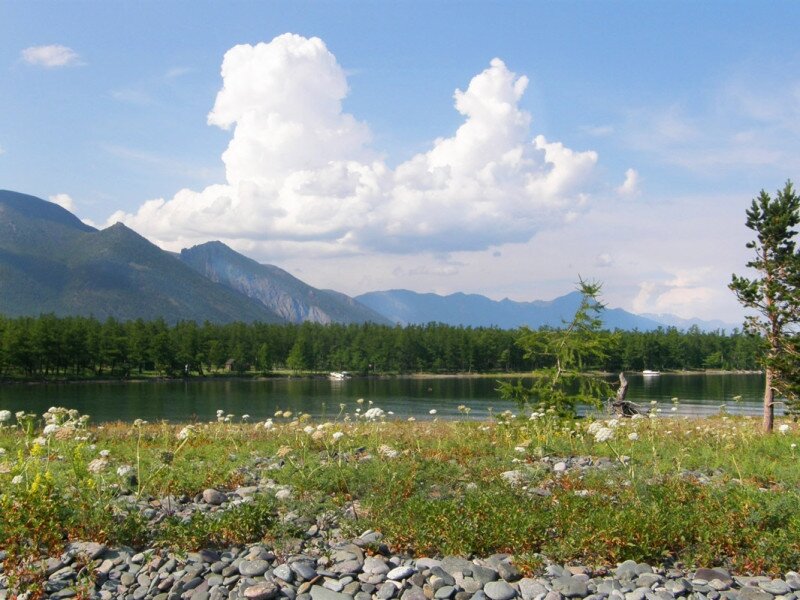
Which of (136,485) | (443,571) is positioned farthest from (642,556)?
(136,485)

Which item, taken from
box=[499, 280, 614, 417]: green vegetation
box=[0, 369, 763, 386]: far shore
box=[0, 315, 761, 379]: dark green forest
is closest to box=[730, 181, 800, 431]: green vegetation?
box=[499, 280, 614, 417]: green vegetation

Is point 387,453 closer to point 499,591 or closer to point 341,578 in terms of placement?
point 341,578

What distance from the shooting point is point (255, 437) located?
1762 cm

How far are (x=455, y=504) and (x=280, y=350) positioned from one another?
157864 mm

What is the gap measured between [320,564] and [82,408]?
59.9 meters

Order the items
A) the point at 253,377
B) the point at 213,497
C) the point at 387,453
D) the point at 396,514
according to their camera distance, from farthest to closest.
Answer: the point at 253,377, the point at 387,453, the point at 213,497, the point at 396,514

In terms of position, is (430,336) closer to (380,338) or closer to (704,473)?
(380,338)

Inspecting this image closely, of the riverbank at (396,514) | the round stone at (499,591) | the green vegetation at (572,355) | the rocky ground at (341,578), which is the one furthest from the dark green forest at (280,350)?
the round stone at (499,591)

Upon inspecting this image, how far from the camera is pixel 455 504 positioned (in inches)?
346

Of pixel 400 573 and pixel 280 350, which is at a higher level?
pixel 400 573

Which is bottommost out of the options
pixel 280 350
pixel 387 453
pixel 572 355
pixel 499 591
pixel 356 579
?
pixel 280 350

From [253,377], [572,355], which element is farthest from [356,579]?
[253,377]

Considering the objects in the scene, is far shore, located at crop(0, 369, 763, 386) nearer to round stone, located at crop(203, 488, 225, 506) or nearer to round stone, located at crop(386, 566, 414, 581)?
round stone, located at crop(203, 488, 225, 506)

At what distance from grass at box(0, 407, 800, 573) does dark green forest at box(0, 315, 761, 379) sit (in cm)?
11381
